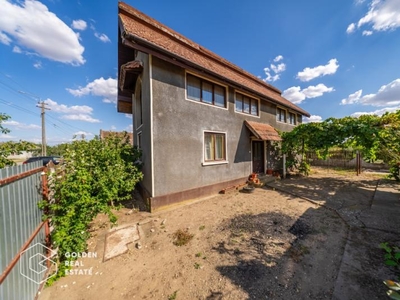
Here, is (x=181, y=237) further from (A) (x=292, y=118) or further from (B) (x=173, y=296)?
(A) (x=292, y=118)

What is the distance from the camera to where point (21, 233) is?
2.67m

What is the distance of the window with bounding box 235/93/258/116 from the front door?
2.21m

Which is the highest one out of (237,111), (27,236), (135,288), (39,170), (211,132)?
(237,111)

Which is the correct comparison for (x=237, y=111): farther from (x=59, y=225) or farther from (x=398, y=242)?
(x=59, y=225)

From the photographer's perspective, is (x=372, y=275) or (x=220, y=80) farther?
(x=220, y=80)

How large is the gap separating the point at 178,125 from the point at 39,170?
186 inches

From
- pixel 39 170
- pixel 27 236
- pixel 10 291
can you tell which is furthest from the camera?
pixel 39 170

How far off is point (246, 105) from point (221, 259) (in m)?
9.30

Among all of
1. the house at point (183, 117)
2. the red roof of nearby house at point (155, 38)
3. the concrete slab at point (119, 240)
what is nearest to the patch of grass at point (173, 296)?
the concrete slab at point (119, 240)

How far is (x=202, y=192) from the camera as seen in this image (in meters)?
8.02

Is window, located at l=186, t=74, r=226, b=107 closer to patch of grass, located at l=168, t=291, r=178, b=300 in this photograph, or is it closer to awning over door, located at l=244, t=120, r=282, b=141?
awning over door, located at l=244, t=120, r=282, b=141

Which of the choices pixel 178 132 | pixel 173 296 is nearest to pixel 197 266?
pixel 173 296

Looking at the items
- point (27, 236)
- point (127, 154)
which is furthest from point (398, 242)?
point (127, 154)
